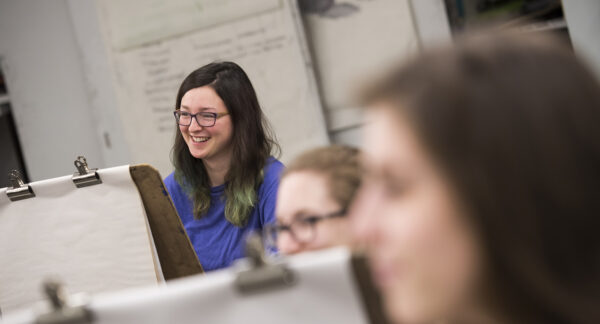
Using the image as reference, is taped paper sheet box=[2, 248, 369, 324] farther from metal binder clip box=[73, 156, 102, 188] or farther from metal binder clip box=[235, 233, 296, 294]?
metal binder clip box=[73, 156, 102, 188]

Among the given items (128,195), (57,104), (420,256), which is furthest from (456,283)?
(57,104)

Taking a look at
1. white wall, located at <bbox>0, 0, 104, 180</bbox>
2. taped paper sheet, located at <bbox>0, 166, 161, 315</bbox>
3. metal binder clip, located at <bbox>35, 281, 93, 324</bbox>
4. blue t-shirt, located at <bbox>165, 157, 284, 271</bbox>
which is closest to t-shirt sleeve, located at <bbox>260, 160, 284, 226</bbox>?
blue t-shirt, located at <bbox>165, 157, 284, 271</bbox>

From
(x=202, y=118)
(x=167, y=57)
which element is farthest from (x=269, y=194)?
(x=167, y=57)

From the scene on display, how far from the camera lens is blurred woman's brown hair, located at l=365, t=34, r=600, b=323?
448 mm

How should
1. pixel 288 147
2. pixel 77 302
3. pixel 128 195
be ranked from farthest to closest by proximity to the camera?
pixel 288 147 < pixel 128 195 < pixel 77 302

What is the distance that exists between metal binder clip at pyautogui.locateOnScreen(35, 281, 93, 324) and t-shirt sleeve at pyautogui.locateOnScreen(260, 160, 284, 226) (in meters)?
0.91

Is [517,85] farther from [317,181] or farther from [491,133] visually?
[317,181]

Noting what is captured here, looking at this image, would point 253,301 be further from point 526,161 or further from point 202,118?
point 202,118

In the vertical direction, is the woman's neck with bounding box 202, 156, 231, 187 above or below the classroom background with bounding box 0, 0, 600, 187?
below

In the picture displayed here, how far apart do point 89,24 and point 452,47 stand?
302cm

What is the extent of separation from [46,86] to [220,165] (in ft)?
6.49

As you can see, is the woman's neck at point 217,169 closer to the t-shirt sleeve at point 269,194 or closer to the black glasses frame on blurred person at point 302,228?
the t-shirt sleeve at point 269,194

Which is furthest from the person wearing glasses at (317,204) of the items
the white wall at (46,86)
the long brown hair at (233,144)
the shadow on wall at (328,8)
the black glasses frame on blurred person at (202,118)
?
the white wall at (46,86)

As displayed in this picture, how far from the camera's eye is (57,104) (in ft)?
11.0
